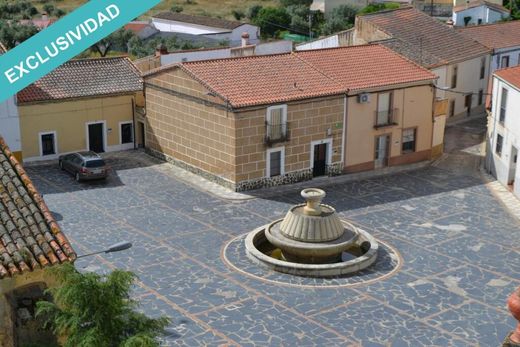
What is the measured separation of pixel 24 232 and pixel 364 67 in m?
29.0

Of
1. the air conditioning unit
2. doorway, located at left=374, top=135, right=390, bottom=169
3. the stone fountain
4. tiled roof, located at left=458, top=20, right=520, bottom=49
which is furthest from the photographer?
tiled roof, located at left=458, top=20, right=520, bottom=49

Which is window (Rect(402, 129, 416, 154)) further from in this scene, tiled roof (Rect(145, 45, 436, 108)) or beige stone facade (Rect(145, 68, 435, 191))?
tiled roof (Rect(145, 45, 436, 108))

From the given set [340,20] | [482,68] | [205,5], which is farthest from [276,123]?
[205,5]

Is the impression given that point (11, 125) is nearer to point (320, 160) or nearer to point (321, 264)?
point (320, 160)

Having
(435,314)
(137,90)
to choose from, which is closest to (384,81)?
(137,90)

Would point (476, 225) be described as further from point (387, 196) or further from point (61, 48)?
point (61, 48)

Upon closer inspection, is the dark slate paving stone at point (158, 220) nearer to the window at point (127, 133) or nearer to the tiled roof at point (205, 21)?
the window at point (127, 133)

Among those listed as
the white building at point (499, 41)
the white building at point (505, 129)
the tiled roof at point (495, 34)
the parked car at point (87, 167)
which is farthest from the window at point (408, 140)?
the tiled roof at point (495, 34)

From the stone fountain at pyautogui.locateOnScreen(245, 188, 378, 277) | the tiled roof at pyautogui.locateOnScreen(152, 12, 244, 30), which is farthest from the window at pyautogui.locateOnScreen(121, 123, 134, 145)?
the tiled roof at pyautogui.locateOnScreen(152, 12, 244, 30)

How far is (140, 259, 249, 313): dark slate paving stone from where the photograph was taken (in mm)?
25109

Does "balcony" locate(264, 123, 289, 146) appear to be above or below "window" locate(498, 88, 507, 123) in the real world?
below

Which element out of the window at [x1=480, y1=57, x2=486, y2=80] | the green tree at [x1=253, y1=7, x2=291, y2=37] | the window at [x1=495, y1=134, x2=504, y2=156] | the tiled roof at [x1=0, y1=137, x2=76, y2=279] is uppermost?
the tiled roof at [x1=0, y1=137, x2=76, y2=279]

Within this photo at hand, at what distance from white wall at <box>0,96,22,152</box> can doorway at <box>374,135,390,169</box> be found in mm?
19241

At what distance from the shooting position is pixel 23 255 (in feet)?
49.1
